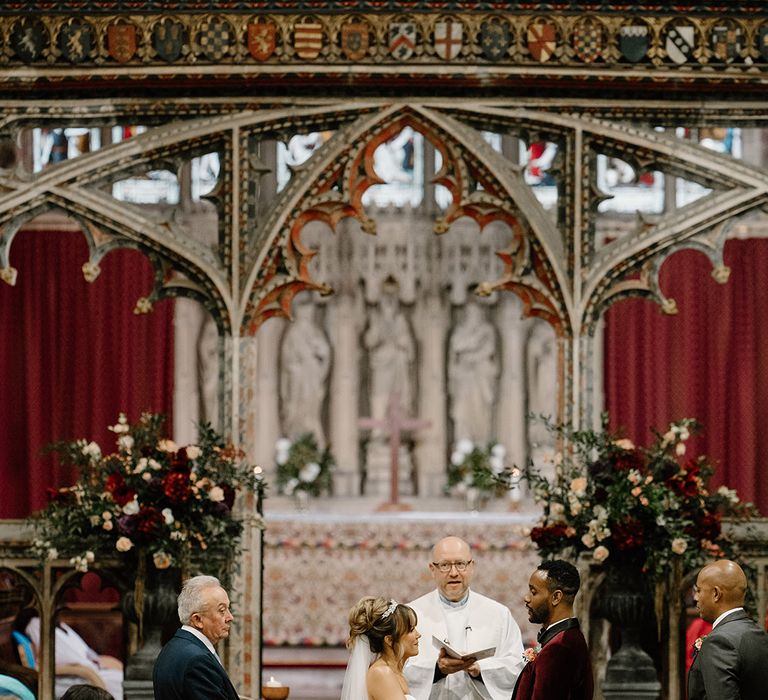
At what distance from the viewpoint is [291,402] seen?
11594mm

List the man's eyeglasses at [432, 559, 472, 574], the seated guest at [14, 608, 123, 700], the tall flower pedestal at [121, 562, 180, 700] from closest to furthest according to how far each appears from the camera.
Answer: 1. the man's eyeglasses at [432, 559, 472, 574]
2. the tall flower pedestal at [121, 562, 180, 700]
3. the seated guest at [14, 608, 123, 700]

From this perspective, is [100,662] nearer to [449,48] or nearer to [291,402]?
[291,402]

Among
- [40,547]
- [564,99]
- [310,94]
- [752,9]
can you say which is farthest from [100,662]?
[752,9]

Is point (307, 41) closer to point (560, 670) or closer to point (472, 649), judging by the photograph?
point (472, 649)

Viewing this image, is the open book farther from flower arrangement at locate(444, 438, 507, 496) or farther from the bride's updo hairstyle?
flower arrangement at locate(444, 438, 507, 496)

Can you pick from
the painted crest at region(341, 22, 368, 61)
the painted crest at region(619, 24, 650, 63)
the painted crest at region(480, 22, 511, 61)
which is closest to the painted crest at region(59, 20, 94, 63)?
the painted crest at region(341, 22, 368, 61)

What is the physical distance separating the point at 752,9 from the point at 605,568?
288 cm

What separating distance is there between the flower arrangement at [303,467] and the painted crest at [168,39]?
14.7 feet

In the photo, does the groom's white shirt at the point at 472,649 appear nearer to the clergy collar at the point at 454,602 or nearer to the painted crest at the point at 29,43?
the clergy collar at the point at 454,602

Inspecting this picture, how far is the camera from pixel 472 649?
6.22 m

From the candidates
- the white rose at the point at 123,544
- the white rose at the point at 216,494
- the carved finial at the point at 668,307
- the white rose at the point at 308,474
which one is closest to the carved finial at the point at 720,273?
the carved finial at the point at 668,307

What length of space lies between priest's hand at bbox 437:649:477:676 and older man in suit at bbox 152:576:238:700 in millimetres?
1260

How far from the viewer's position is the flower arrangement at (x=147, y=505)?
22.8 ft

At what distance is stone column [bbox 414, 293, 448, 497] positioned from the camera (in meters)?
11.6
